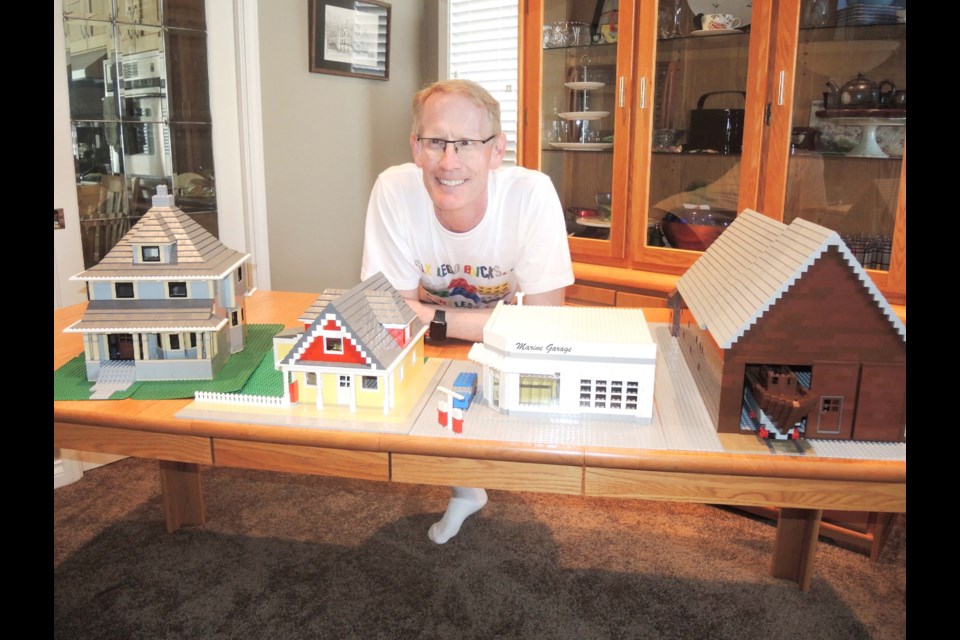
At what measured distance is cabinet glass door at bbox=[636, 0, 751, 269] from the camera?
2.77 m

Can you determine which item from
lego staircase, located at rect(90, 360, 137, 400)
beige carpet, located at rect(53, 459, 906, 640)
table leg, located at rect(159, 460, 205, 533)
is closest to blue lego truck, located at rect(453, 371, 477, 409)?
lego staircase, located at rect(90, 360, 137, 400)

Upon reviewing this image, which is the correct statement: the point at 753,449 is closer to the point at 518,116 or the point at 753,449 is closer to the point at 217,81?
the point at 518,116

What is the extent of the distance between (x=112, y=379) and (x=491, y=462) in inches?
33.9

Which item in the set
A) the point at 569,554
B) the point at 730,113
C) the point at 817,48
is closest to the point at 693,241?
the point at 730,113

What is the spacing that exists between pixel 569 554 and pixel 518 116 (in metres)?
1.92

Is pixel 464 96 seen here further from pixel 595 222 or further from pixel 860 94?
pixel 860 94

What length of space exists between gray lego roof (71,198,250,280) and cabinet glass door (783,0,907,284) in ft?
6.78

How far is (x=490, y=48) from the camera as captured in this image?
355 centimetres

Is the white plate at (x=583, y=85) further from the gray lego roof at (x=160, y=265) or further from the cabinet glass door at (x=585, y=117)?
the gray lego roof at (x=160, y=265)

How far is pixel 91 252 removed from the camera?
277cm

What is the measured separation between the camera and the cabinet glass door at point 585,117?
302 centimetres

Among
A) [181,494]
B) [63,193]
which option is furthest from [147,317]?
[63,193]

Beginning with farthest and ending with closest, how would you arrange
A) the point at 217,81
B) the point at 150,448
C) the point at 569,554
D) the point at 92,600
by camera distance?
the point at 217,81
the point at 569,554
the point at 92,600
the point at 150,448

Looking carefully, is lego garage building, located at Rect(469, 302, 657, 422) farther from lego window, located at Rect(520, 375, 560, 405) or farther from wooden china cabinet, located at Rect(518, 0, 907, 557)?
wooden china cabinet, located at Rect(518, 0, 907, 557)
